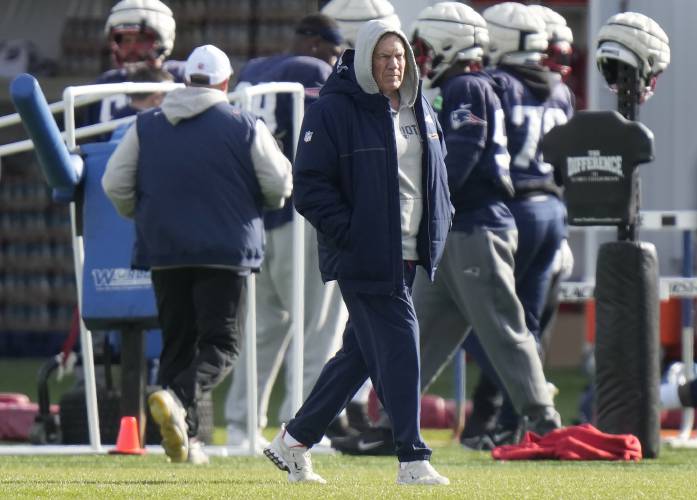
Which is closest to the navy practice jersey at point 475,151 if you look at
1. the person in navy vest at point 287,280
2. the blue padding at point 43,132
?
the person in navy vest at point 287,280

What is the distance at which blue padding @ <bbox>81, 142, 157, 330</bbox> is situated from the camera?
32.8 ft

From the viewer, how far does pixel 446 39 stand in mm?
10562

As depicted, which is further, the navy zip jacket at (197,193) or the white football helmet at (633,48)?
the white football helmet at (633,48)

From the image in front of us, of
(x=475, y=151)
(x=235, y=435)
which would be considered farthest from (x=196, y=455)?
(x=475, y=151)

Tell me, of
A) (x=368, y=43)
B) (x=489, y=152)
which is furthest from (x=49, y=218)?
(x=368, y=43)

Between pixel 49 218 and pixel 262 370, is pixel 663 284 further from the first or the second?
pixel 49 218

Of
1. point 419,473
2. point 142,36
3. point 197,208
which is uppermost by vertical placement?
point 142,36

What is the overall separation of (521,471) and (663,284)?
8.08ft

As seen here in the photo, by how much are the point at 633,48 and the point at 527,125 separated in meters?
0.91

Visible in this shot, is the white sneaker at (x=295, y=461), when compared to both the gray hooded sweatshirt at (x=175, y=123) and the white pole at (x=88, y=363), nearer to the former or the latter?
the gray hooded sweatshirt at (x=175, y=123)

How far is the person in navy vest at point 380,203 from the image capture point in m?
7.85

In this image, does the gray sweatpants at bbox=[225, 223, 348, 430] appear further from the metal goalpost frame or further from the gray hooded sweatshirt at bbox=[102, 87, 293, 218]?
the gray hooded sweatshirt at bbox=[102, 87, 293, 218]

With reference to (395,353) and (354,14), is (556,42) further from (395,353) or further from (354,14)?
(395,353)

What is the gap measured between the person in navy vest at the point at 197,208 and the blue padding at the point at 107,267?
1.28 feet
